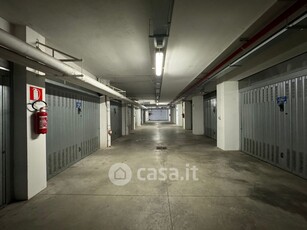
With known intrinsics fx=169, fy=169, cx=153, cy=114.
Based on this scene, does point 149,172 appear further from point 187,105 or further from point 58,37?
point 187,105

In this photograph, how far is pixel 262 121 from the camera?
4.43m

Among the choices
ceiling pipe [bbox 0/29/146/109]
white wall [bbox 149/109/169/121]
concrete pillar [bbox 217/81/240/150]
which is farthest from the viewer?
white wall [bbox 149/109/169/121]

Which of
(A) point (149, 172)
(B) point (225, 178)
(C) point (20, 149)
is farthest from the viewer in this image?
(A) point (149, 172)

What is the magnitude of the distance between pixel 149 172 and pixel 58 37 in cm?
305

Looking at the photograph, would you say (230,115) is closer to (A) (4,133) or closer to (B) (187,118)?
(A) (4,133)

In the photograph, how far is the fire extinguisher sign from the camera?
257cm

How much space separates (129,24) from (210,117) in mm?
7255

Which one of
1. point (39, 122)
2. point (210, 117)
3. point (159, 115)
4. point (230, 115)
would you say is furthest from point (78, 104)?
point (159, 115)

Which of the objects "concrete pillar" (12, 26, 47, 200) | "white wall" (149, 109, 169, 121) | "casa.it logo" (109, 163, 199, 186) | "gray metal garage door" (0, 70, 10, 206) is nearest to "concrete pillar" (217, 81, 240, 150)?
"casa.it logo" (109, 163, 199, 186)

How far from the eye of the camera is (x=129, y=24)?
8.07ft

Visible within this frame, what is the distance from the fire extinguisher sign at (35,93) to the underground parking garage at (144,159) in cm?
2

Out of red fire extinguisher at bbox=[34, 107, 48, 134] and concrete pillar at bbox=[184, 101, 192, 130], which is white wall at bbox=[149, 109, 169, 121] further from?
red fire extinguisher at bbox=[34, 107, 48, 134]

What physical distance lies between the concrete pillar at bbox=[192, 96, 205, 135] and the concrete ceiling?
6.41 meters

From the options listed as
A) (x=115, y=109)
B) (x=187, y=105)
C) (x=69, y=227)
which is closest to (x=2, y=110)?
(x=69, y=227)
